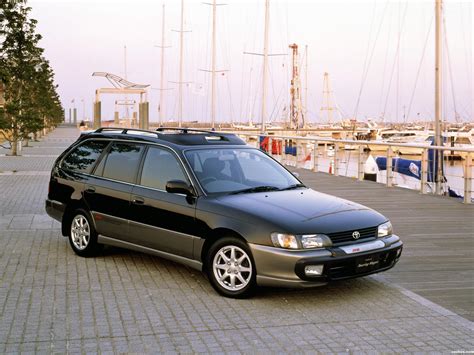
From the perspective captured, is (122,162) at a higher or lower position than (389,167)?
higher

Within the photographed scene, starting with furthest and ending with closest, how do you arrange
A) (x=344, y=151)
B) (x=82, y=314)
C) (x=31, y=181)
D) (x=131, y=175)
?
(x=344, y=151)
(x=31, y=181)
(x=131, y=175)
(x=82, y=314)

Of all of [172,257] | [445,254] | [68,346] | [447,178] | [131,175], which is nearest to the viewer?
[68,346]

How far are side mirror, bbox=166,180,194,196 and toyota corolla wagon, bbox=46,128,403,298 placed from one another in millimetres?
11

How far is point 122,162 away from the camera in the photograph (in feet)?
26.0

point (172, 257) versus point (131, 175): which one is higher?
point (131, 175)

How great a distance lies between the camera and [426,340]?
16.9 feet

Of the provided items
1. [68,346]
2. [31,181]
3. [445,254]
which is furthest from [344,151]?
[68,346]

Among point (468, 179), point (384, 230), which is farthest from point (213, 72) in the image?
point (384, 230)

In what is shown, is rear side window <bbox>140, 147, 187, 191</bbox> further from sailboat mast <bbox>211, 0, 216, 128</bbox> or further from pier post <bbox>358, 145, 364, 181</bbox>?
sailboat mast <bbox>211, 0, 216, 128</bbox>

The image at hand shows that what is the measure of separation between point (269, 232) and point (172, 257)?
1.32 metres

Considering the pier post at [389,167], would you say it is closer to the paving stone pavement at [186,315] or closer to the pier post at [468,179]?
the pier post at [468,179]

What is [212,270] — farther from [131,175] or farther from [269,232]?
[131,175]

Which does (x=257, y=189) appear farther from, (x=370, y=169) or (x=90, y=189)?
(x=370, y=169)

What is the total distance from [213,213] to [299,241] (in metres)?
0.96
